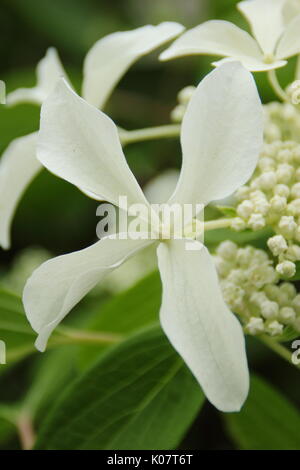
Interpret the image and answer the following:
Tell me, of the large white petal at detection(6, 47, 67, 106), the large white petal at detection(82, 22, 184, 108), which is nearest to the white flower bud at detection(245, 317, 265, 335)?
the large white petal at detection(82, 22, 184, 108)

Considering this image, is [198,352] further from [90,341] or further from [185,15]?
[185,15]

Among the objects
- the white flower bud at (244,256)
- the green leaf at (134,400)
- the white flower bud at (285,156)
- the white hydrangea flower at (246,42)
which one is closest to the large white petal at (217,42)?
the white hydrangea flower at (246,42)

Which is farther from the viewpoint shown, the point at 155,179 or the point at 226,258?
the point at 155,179

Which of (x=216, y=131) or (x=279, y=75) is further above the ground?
(x=216, y=131)

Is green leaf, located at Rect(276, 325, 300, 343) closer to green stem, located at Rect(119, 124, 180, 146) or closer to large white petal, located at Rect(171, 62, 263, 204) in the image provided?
large white petal, located at Rect(171, 62, 263, 204)

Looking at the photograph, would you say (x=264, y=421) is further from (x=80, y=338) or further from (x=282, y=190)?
(x=282, y=190)

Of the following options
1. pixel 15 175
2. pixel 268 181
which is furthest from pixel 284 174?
pixel 15 175

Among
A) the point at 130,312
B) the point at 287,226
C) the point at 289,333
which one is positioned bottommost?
the point at 130,312
